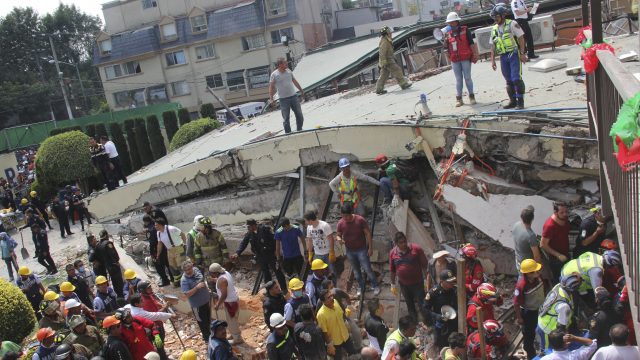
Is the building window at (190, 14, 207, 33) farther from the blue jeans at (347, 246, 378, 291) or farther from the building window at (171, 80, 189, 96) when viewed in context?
the blue jeans at (347, 246, 378, 291)

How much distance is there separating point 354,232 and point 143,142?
20.4m

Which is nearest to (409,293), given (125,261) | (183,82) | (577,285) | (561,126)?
(577,285)

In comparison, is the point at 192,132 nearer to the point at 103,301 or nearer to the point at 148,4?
the point at 103,301

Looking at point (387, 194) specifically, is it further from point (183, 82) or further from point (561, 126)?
point (183, 82)

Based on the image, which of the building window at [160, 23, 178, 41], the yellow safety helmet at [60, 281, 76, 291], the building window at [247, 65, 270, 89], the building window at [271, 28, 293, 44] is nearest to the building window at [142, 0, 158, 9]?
the building window at [160, 23, 178, 41]

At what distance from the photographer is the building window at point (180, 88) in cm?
4525

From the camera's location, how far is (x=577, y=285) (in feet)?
19.0

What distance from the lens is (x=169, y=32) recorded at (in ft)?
148

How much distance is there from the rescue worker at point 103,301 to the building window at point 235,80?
117 feet

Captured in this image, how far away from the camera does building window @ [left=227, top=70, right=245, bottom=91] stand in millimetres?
43062

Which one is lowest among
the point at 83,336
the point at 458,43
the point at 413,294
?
the point at 413,294

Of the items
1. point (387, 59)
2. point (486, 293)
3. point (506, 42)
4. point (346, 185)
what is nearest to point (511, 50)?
point (506, 42)

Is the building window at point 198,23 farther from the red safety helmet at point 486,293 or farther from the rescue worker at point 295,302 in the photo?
the red safety helmet at point 486,293

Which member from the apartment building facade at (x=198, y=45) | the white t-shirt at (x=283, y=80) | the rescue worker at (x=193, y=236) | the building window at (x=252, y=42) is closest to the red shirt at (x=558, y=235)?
the rescue worker at (x=193, y=236)
